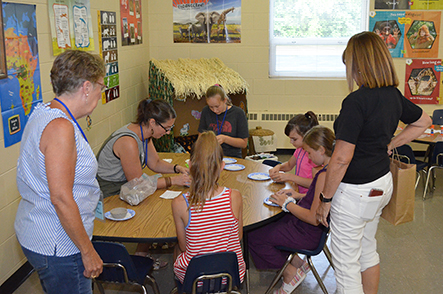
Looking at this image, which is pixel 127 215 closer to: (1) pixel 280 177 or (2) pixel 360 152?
(1) pixel 280 177

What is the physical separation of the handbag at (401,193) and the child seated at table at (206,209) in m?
0.92

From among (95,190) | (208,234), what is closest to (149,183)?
(208,234)

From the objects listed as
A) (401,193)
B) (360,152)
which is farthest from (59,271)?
(401,193)

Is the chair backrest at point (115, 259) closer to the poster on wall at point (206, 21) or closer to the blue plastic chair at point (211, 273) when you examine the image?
the blue plastic chair at point (211, 273)

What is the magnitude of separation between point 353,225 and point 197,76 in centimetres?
374

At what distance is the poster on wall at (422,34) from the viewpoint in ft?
21.3

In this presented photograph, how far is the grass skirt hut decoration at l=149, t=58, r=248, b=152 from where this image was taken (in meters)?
5.39

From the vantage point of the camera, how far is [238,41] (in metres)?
6.64

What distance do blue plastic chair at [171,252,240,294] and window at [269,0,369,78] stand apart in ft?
16.3

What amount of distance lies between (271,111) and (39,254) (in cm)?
547

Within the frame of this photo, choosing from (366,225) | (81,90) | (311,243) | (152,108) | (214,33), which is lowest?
(311,243)

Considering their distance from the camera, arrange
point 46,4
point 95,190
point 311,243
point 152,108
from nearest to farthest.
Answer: point 95,190, point 311,243, point 152,108, point 46,4

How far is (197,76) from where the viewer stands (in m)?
5.72

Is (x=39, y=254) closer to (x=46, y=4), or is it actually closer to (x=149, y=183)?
(x=149, y=183)
